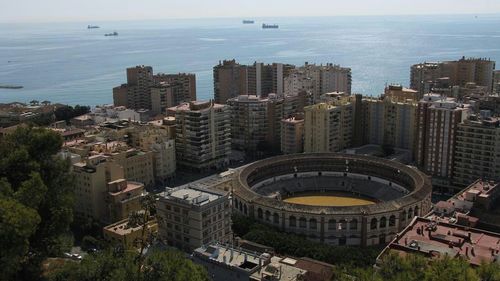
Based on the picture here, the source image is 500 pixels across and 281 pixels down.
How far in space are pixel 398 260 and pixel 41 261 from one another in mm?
11284

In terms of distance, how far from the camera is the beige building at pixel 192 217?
19672 mm

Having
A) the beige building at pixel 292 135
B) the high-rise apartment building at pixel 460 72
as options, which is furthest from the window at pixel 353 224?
the high-rise apartment building at pixel 460 72

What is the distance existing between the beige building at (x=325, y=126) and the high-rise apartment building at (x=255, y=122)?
4507 millimetres

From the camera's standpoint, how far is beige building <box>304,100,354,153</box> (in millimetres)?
37406

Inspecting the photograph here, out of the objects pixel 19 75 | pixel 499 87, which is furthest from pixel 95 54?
pixel 499 87

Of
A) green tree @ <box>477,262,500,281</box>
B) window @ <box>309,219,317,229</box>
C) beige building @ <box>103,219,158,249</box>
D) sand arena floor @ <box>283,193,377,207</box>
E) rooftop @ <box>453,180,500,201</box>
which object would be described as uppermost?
green tree @ <box>477,262,500,281</box>

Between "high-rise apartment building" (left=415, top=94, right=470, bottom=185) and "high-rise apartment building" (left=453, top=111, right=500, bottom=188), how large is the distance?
40cm

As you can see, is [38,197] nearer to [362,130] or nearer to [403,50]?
[362,130]

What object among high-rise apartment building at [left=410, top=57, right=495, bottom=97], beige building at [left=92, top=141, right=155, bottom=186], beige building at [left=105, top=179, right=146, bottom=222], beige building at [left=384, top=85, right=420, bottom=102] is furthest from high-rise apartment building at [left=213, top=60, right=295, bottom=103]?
beige building at [left=105, top=179, right=146, bottom=222]

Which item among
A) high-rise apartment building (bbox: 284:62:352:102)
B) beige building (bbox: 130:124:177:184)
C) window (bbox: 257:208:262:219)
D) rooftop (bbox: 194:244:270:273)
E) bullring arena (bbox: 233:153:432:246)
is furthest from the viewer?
high-rise apartment building (bbox: 284:62:352:102)

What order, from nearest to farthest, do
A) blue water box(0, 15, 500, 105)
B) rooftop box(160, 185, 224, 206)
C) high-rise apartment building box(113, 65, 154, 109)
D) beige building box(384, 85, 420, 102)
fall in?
rooftop box(160, 185, 224, 206), beige building box(384, 85, 420, 102), high-rise apartment building box(113, 65, 154, 109), blue water box(0, 15, 500, 105)

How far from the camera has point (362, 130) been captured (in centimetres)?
4056

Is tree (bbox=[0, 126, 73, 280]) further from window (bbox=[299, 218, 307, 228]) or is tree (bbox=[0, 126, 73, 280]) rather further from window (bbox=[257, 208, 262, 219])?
window (bbox=[299, 218, 307, 228])

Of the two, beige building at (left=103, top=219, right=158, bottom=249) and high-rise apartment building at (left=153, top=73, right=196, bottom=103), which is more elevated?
high-rise apartment building at (left=153, top=73, right=196, bottom=103)
